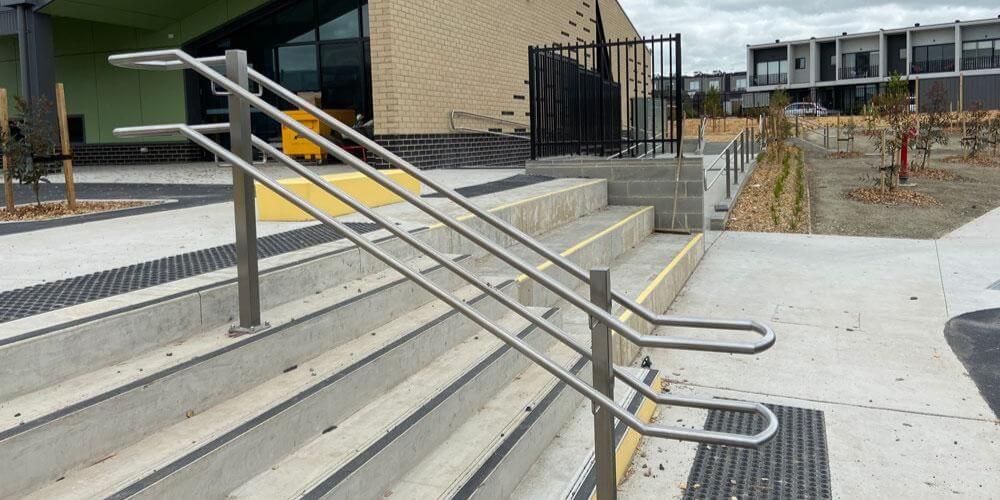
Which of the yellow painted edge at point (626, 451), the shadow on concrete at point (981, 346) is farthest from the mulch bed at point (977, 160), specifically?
the yellow painted edge at point (626, 451)

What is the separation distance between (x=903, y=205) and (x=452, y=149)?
7.68 m

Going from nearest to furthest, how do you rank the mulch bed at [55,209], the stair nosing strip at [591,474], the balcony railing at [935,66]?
1. the stair nosing strip at [591,474]
2. the mulch bed at [55,209]
3. the balcony railing at [935,66]

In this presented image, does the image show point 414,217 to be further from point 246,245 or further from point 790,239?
point 790,239

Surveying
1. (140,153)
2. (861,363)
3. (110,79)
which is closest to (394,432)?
(861,363)

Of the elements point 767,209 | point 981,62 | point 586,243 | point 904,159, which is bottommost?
point 767,209

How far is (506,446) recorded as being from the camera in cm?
306

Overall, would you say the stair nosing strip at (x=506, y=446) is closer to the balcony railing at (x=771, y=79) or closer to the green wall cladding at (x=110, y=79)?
the green wall cladding at (x=110, y=79)

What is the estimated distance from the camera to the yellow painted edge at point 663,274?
559cm

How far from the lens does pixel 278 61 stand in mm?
16125

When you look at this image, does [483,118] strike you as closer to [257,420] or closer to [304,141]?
[304,141]

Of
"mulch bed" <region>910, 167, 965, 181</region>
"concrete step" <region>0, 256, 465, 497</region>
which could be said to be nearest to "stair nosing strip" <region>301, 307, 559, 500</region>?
"concrete step" <region>0, 256, 465, 497</region>

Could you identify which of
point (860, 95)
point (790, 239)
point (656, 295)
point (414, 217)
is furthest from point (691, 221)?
point (860, 95)

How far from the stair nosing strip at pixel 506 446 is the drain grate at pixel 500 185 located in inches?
181

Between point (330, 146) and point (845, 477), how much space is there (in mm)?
2678
